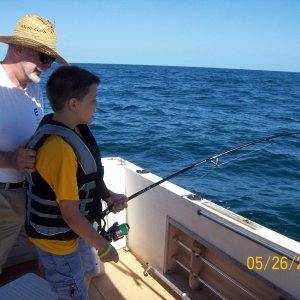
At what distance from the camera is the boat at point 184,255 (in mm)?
1787

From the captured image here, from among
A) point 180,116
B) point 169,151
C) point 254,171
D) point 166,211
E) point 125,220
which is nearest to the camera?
point 166,211

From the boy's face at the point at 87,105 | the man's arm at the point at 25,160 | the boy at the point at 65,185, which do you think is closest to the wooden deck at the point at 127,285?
the boy at the point at 65,185

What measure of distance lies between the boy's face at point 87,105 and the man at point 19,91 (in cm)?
47

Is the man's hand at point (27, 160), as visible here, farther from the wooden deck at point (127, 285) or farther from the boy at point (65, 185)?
the wooden deck at point (127, 285)

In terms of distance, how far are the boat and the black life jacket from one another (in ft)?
2.92

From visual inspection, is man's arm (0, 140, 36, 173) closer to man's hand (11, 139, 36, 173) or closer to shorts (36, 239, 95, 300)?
man's hand (11, 139, 36, 173)

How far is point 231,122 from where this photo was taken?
12055 millimetres

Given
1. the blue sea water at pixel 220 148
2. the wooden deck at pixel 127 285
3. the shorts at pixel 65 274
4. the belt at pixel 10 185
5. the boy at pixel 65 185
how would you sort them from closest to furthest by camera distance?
the boy at pixel 65 185
the shorts at pixel 65 274
the belt at pixel 10 185
the wooden deck at pixel 127 285
the blue sea water at pixel 220 148

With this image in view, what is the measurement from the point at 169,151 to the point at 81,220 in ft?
23.3

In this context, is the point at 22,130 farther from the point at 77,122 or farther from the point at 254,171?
the point at 254,171

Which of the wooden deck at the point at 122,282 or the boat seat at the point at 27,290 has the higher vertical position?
the boat seat at the point at 27,290

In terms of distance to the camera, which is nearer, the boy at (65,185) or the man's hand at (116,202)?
the boy at (65,185)

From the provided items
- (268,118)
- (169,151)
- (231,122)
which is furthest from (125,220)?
(268,118)

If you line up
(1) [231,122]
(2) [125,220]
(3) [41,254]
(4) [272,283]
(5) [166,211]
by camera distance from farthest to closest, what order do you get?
1. (1) [231,122]
2. (2) [125,220]
3. (5) [166,211]
4. (4) [272,283]
5. (3) [41,254]
